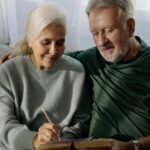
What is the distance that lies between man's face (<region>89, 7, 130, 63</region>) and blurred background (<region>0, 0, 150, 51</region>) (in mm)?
441


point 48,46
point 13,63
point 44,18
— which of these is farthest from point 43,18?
point 13,63

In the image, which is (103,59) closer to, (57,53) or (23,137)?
(57,53)

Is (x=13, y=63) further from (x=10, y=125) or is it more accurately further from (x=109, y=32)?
(x=109, y=32)

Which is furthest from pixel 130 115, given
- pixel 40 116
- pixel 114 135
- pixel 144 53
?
pixel 40 116

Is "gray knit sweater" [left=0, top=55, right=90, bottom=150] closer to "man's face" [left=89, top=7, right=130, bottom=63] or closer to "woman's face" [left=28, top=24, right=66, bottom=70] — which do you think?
"woman's face" [left=28, top=24, right=66, bottom=70]

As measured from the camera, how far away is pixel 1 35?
6.84ft

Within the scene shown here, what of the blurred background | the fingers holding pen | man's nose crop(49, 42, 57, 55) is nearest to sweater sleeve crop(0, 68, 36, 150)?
the fingers holding pen

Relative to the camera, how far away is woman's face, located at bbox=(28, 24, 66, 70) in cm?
150

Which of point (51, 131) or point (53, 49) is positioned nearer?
point (51, 131)

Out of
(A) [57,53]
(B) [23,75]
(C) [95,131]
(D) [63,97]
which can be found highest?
(A) [57,53]

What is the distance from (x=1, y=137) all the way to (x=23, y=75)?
0.95 feet

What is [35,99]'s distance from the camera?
160 centimetres

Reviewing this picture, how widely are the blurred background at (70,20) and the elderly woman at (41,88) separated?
0.40 metres

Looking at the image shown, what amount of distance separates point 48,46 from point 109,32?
0.93 ft
